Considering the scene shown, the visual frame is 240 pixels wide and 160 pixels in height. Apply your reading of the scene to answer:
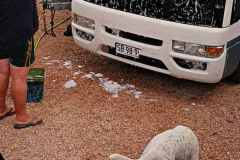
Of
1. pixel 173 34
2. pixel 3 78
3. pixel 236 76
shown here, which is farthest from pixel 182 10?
pixel 3 78

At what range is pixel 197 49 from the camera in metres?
4.61

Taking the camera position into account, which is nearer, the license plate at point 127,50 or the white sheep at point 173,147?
the white sheep at point 173,147

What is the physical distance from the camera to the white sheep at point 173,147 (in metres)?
2.95

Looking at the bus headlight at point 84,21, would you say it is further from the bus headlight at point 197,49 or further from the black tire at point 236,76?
the black tire at point 236,76

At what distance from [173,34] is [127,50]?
62cm

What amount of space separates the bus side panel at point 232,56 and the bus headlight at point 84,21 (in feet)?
5.35

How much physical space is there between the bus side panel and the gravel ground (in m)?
0.40

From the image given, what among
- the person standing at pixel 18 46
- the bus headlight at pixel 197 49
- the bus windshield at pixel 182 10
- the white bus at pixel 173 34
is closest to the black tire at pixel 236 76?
the white bus at pixel 173 34

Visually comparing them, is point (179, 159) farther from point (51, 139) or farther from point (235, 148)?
point (51, 139)

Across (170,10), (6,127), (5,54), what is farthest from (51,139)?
(170,10)

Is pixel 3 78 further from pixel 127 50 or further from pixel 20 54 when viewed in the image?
pixel 127 50

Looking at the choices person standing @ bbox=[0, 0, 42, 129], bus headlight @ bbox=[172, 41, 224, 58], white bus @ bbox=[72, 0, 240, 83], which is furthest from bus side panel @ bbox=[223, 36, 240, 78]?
person standing @ bbox=[0, 0, 42, 129]

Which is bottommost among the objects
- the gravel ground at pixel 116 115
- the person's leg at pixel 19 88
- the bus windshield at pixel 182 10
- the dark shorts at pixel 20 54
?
the gravel ground at pixel 116 115

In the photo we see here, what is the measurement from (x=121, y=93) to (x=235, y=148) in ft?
5.00
